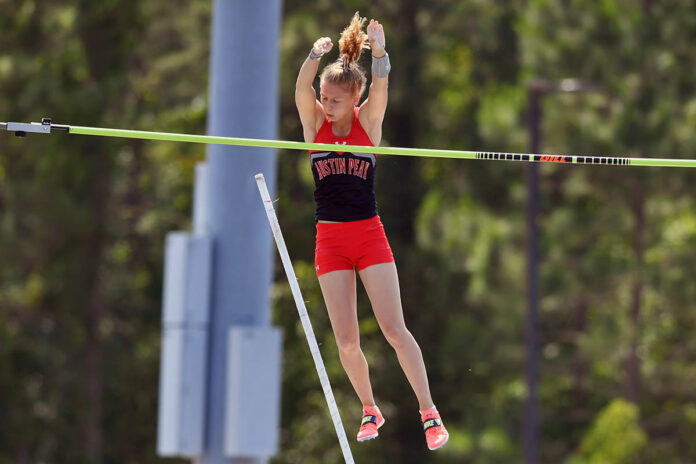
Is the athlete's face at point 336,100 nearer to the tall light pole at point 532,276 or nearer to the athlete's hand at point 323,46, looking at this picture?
the athlete's hand at point 323,46

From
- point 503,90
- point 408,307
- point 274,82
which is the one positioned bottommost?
point 408,307

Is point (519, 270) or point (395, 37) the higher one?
point (395, 37)

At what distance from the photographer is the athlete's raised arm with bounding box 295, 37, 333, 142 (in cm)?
715

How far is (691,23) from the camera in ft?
79.1

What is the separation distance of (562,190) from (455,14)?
4.88 meters

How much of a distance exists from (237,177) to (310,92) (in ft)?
12.0

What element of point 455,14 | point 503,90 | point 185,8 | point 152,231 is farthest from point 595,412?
point 185,8

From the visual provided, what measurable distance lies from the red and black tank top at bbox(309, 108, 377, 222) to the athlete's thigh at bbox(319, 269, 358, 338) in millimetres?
306

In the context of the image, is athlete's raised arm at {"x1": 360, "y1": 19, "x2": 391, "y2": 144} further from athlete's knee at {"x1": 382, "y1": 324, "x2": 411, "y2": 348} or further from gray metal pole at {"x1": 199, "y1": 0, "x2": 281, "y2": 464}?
gray metal pole at {"x1": 199, "y1": 0, "x2": 281, "y2": 464}

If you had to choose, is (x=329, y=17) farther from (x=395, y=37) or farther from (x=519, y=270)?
(x=519, y=270)

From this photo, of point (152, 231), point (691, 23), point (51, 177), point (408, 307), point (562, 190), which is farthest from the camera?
point (152, 231)

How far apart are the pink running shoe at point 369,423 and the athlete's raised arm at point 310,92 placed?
4.92 ft

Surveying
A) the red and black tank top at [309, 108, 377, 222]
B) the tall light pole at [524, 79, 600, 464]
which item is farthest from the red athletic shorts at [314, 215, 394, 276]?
the tall light pole at [524, 79, 600, 464]

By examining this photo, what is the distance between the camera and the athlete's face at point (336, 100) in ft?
23.7
